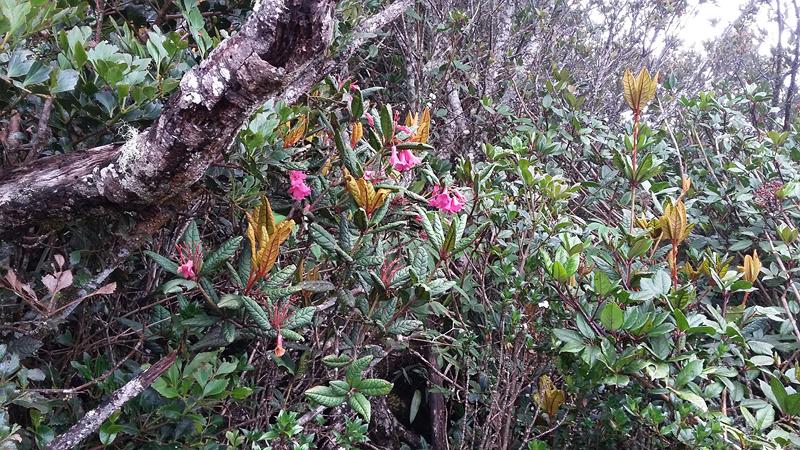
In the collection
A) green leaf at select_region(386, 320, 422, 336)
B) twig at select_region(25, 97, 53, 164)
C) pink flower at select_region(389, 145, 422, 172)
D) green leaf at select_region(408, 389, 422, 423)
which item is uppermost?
twig at select_region(25, 97, 53, 164)

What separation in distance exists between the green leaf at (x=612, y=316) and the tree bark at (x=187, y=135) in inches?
39.2

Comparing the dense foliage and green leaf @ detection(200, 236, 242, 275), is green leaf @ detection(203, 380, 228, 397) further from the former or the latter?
green leaf @ detection(200, 236, 242, 275)

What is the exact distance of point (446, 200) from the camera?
1.68 metres

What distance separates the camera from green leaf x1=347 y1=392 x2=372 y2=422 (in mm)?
1317

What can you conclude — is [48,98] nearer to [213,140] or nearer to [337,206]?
[213,140]

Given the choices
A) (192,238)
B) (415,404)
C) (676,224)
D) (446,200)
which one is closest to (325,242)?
(192,238)

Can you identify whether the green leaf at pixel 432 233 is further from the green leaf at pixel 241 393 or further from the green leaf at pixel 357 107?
the green leaf at pixel 241 393

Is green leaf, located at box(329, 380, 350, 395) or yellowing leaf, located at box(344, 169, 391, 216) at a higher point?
yellowing leaf, located at box(344, 169, 391, 216)

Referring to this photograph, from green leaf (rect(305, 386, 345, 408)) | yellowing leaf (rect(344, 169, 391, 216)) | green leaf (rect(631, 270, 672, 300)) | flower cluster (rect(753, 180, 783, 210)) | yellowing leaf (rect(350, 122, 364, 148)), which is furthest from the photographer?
flower cluster (rect(753, 180, 783, 210))

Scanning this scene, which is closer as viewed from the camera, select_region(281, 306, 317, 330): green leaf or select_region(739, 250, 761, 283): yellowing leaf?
select_region(281, 306, 317, 330): green leaf

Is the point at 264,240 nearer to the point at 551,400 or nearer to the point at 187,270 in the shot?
the point at 187,270

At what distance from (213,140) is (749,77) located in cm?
504

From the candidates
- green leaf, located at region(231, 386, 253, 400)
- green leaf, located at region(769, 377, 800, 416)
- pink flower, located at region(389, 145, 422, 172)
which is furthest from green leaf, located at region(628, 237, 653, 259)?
green leaf, located at region(231, 386, 253, 400)

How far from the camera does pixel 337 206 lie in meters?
1.62
